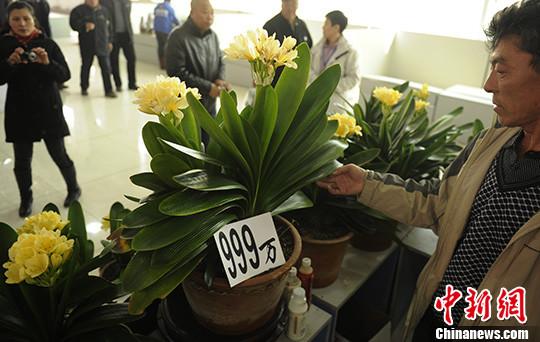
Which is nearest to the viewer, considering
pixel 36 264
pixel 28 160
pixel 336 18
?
pixel 36 264

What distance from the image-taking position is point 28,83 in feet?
7.69

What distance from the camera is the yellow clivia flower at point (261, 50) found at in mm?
847

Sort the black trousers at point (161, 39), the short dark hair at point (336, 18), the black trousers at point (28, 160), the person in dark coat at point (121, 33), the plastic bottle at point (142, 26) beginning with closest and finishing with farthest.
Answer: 1. the black trousers at point (28, 160)
2. the short dark hair at point (336, 18)
3. the person in dark coat at point (121, 33)
4. the black trousers at point (161, 39)
5. the plastic bottle at point (142, 26)

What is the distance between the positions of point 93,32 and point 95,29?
0.04 metres

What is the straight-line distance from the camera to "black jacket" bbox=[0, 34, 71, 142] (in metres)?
2.29

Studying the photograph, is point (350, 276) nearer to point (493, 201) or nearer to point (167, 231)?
point (493, 201)

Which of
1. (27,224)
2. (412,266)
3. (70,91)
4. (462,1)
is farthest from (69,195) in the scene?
(462,1)

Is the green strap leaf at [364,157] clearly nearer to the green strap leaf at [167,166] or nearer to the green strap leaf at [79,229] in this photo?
the green strap leaf at [167,166]

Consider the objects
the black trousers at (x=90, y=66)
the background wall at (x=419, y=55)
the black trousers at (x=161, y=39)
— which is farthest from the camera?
the black trousers at (x=161, y=39)

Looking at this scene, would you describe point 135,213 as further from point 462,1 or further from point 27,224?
point 462,1

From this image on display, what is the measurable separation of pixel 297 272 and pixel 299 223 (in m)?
0.18

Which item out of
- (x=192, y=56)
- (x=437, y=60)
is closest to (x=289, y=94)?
(x=192, y=56)

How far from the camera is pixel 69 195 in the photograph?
9.41 ft

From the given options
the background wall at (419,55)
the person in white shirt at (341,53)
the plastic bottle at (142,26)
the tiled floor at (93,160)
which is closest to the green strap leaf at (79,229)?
the tiled floor at (93,160)
